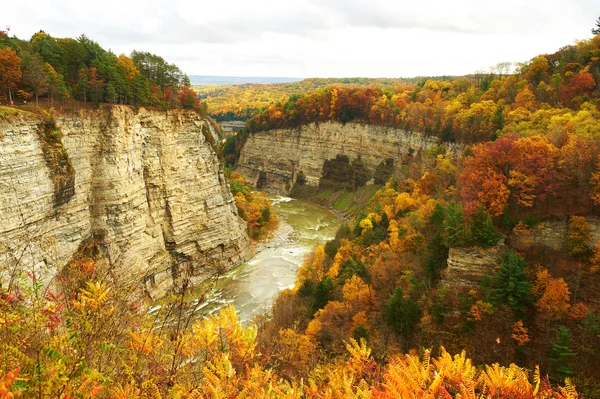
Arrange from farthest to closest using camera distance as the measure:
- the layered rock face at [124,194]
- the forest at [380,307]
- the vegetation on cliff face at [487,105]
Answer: the vegetation on cliff face at [487,105] < the layered rock face at [124,194] < the forest at [380,307]

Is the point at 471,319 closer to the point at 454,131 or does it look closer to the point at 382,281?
the point at 382,281

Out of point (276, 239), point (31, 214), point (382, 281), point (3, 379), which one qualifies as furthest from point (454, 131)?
point (3, 379)

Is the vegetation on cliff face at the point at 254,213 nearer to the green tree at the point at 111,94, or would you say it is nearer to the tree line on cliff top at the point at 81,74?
the tree line on cliff top at the point at 81,74

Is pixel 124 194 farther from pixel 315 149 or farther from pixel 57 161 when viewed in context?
pixel 315 149

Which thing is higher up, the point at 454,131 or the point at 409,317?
→ the point at 454,131

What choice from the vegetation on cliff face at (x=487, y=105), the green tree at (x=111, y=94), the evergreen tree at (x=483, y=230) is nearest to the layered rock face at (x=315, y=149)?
the vegetation on cliff face at (x=487, y=105)
